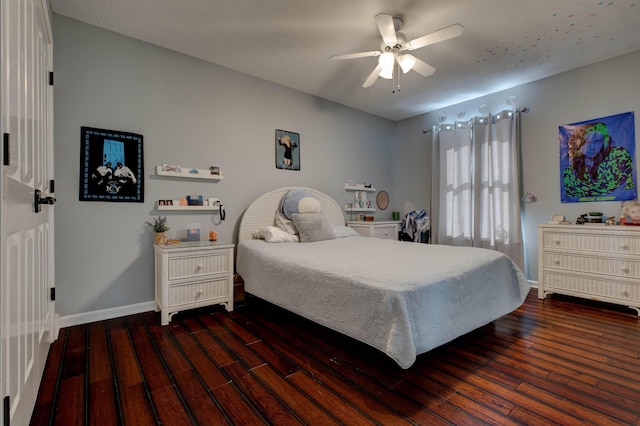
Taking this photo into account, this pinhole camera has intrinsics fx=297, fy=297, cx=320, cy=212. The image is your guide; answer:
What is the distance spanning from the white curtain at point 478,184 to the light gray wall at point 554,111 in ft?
0.54

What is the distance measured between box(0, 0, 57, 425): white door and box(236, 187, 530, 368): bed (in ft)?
4.87

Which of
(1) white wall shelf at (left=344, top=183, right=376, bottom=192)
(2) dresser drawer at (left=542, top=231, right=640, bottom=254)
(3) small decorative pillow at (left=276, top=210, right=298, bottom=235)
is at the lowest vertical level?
(2) dresser drawer at (left=542, top=231, right=640, bottom=254)

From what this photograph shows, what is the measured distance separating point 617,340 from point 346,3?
332 centimetres

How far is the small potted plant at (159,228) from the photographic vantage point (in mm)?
2832

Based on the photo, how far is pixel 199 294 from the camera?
9.09 ft

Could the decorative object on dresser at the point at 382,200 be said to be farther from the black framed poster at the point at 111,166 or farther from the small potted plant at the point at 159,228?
the black framed poster at the point at 111,166

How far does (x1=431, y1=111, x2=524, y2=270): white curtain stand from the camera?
12.7 feet

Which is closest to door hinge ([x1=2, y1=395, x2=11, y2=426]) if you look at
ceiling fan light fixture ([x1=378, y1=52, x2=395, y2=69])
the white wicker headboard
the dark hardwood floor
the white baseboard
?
the dark hardwood floor

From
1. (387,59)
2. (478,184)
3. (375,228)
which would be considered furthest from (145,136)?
(478,184)

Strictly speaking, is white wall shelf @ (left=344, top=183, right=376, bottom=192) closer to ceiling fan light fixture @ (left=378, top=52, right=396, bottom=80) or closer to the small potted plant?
ceiling fan light fixture @ (left=378, top=52, right=396, bottom=80)

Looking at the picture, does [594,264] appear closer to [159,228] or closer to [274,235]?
[274,235]

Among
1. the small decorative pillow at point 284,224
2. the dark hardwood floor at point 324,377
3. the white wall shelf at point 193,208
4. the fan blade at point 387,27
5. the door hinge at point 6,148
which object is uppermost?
the fan blade at point 387,27

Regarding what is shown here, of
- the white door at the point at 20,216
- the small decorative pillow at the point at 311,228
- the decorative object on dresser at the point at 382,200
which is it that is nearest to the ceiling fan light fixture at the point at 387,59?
the small decorative pillow at the point at 311,228

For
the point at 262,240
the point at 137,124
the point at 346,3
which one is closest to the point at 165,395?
the point at 262,240
